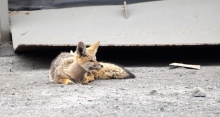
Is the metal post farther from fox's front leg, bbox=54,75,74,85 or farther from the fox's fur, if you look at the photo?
fox's front leg, bbox=54,75,74,85

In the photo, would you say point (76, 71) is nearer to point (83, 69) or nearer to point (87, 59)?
point (83, 69)

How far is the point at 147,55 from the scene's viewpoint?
797cm

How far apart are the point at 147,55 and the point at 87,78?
2.45 meters

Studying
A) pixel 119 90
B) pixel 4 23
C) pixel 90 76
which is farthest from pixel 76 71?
pixel 4 23

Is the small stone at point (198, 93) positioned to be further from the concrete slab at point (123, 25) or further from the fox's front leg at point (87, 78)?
the concrete slab at point (123, 25)

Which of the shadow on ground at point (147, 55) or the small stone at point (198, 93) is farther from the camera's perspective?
the shadow on ground at point (147, 55)

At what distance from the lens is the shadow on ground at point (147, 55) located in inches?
295

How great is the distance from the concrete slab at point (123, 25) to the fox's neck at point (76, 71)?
54.2 inches

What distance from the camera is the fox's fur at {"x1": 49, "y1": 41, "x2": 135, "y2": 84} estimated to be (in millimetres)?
5547

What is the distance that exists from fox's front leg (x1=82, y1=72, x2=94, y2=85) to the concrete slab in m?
1.30

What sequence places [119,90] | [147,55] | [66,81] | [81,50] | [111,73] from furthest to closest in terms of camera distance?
1. [147,55]
2. [111,73]
3. [66,81]
4. [81,50]
5. [119,90]

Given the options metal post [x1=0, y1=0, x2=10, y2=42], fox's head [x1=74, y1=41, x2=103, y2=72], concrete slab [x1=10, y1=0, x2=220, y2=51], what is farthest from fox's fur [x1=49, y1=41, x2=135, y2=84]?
metal post [x1=0, y1=0, x2=10, y2=42]

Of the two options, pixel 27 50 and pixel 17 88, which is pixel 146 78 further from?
pixel 27 50

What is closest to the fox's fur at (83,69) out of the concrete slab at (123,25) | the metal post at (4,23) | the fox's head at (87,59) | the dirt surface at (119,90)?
the fox's head at (87,59)
